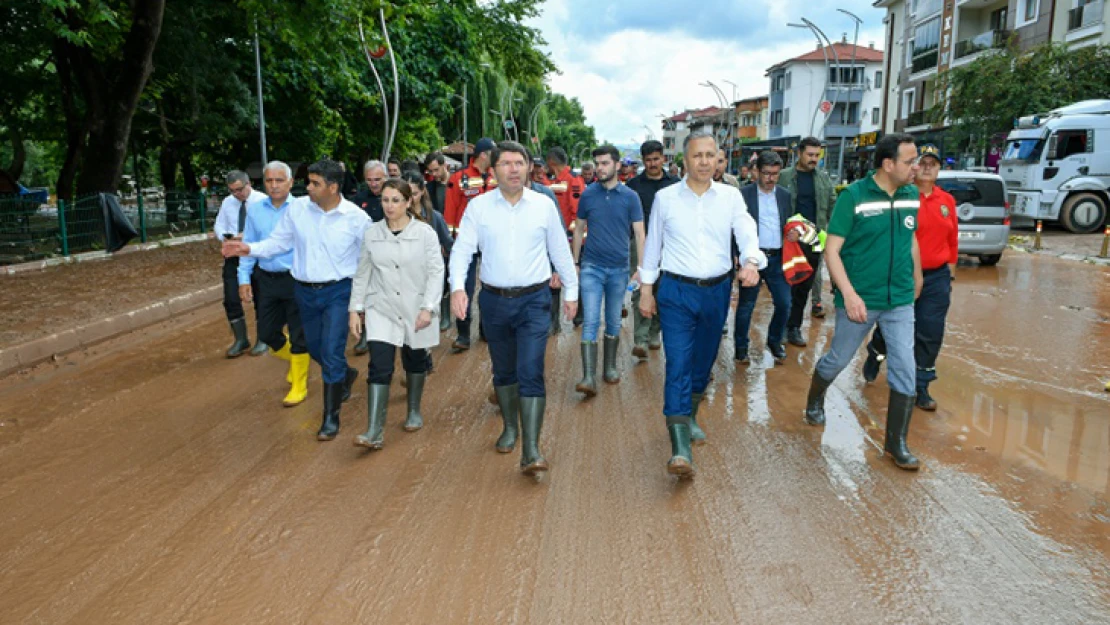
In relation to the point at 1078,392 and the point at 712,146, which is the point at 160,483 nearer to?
the point at 712,146

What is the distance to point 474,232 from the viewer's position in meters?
4.78

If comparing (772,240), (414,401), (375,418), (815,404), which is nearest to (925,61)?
(772,240)

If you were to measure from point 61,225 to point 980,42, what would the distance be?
120 feet

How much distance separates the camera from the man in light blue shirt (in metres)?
6.05

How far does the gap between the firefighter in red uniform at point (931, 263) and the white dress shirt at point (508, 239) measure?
104 inches

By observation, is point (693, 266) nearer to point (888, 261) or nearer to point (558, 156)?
point (888, 261)

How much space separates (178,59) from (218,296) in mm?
10198

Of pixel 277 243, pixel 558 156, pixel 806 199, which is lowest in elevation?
pixel 277 243

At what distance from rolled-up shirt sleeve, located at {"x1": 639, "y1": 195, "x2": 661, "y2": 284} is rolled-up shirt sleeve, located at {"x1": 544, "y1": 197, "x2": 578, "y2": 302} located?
42 centimetres

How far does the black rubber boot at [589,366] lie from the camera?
20.7 feet

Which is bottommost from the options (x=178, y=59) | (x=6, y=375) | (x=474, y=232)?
(x=6, y=375)

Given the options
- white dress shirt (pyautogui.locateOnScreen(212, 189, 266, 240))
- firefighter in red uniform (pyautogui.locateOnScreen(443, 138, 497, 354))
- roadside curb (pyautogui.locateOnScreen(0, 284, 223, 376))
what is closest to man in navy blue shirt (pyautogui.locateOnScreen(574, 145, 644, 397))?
firefighter in red uniform (pyautogui.locateOnScreen(443, 138, 497, 354))

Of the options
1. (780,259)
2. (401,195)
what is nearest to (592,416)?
(401,195)

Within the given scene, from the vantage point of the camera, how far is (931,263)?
5.65m
